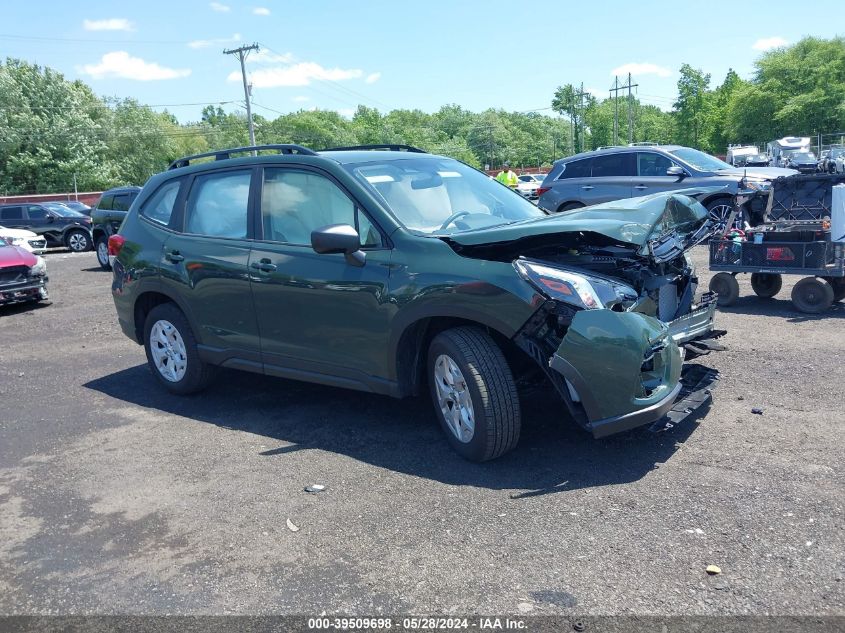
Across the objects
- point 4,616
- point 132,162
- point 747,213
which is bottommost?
point 4,616

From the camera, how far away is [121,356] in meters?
8.14

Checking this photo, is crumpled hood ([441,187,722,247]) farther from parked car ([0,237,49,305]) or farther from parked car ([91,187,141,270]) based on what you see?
parked car ([91,187,141,270])

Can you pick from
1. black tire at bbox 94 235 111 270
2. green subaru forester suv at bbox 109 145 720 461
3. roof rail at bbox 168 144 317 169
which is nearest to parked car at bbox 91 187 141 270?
black tire at bbox 94 235 111 270

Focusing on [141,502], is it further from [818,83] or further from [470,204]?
[818,83]

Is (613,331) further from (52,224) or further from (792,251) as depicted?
(52,224)

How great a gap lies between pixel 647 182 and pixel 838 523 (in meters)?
11.8

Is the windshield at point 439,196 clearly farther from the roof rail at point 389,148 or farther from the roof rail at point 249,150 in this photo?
the roof rail at point 249,150

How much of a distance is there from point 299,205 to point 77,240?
67.9 feet

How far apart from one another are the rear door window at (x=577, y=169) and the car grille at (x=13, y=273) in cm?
1010

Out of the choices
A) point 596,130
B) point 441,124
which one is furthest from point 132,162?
point 441,124

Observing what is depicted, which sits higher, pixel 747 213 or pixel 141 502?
pixel 747 213

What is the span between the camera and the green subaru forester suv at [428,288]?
411 cm

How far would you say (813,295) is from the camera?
8.15m

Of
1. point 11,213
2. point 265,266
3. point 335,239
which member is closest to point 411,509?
point 335,239
